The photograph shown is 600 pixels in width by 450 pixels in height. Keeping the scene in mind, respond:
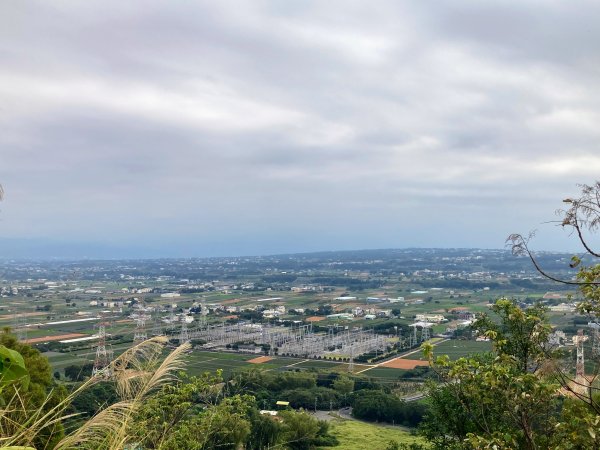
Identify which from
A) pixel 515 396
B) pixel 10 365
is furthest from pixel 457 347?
pixel 10 365

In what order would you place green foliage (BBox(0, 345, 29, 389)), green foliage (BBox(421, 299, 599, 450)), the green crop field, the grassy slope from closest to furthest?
1. green foliage (BBox(0, 345, 29, 389))
2. green foliage (BBox(421, 299, 599, 450))
3. the grassy slope
4. the green crop field

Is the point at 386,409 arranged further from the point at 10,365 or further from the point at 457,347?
the point at 10,365

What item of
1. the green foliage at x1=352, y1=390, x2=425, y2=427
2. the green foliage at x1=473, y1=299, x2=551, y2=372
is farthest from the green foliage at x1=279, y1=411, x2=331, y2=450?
the green foliage at x1=473, y1=299, x2=551, y2=372

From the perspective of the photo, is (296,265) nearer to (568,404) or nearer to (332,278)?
(332,278)

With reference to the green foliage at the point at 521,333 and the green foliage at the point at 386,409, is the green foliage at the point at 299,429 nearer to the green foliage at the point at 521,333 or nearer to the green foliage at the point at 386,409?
the green foliage at the point at 386,409

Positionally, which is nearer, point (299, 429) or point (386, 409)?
point (299, 429)

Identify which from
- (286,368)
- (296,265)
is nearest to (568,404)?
(286,368)

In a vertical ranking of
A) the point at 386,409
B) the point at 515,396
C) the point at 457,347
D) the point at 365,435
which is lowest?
the point at 365,435

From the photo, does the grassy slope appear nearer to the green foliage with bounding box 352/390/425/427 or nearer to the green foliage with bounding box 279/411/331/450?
the green foliage with bounding box 352/390/425/427

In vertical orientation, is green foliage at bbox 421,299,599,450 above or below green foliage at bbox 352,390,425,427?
above
